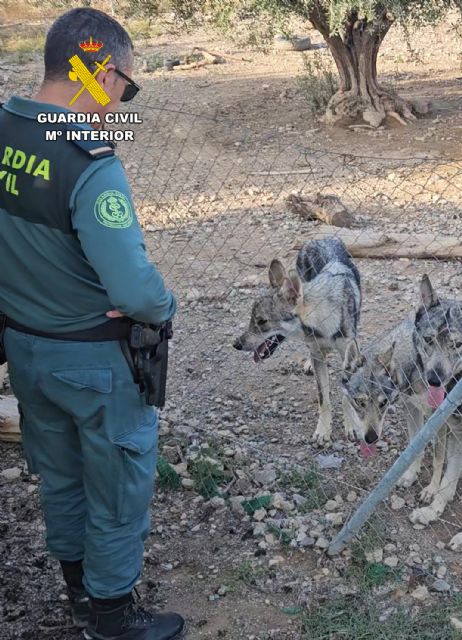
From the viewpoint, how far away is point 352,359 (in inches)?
181

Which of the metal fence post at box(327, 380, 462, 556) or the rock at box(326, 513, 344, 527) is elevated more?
the metal fence post at box(327, 380, 462, 556)

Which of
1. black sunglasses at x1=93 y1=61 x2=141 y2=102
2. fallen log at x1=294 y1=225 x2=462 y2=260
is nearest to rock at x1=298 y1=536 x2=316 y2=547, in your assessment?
black sunglasses at x1=93 y1=61 x2=141 y2=102

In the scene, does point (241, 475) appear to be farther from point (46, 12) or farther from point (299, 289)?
point (46, 12)

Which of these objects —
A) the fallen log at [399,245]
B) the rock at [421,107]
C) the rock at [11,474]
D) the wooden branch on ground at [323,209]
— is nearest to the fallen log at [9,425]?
the rock at [11,474]

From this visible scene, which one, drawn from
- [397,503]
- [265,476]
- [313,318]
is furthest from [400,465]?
[313,318]

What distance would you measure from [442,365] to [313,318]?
1.20 metres

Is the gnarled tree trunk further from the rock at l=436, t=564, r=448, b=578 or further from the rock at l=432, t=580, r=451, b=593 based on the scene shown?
the rock at l=432, t=580, r=451, b=593

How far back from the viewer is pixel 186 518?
4.48 m

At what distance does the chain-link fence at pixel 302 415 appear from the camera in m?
4.01

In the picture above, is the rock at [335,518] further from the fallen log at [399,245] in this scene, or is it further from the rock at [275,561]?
the fallen log at [399,245]

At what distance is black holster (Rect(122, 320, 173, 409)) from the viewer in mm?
2947

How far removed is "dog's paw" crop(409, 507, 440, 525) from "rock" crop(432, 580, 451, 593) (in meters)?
0.51

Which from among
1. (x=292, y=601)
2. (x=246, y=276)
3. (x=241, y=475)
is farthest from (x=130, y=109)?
(x=292, y=601)

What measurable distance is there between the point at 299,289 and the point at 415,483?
145 cm
